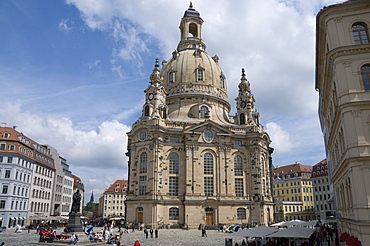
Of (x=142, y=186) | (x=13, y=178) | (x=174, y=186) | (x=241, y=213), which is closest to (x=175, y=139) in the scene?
(x=174, y=186)

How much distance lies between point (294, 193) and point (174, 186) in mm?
49120

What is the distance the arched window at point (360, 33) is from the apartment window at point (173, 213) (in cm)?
3869

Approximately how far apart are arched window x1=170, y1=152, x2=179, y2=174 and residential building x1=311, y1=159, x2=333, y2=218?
46.0m

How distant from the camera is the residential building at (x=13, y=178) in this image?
2008 inches

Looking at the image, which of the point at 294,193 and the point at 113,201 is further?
the point at 113,201

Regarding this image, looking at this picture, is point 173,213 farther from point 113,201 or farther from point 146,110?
point 113,201

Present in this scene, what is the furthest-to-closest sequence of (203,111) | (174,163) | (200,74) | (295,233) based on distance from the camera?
(200,74) → (203,111) → (174,163) → (295,233)

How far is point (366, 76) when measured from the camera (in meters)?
18.8

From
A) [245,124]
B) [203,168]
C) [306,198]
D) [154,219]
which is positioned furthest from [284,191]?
[154,219]

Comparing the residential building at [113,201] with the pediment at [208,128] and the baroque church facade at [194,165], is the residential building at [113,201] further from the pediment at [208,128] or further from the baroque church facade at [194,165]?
the pediment at [208,128]

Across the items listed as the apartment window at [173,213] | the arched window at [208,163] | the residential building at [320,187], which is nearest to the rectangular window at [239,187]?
the arched window at [208,163]

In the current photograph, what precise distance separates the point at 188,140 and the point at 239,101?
1548 cm

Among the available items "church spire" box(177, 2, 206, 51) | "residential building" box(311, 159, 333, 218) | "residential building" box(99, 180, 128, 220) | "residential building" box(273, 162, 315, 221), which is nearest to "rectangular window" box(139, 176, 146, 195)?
"church spire" box(177, 2, 206, 51)

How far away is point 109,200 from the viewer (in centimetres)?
10519
